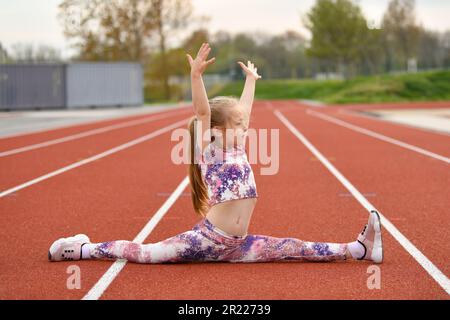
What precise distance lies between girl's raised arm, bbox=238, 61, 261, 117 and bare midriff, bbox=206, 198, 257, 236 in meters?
0.72

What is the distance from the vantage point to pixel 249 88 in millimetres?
5535

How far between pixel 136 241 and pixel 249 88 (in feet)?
6.16

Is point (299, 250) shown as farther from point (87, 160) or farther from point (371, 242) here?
point (87, 160)

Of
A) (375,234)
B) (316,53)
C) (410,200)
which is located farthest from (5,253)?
(316,53)

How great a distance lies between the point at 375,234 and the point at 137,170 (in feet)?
24.5

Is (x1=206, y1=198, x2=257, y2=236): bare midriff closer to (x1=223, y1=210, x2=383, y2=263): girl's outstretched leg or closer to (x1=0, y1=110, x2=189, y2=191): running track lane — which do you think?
(x1=223, y1=210, x2=383, y2=263): girl's outstretched leg

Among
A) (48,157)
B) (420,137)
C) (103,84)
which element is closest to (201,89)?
(48,157)

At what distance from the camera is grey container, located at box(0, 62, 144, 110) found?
42156mm

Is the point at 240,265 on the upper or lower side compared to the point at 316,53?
lower

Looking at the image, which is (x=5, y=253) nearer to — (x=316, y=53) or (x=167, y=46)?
(x=167, y=46)

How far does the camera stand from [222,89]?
303 feet

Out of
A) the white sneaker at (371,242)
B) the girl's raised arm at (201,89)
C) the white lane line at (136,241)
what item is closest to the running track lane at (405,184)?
the white sneaker at (371,242)
